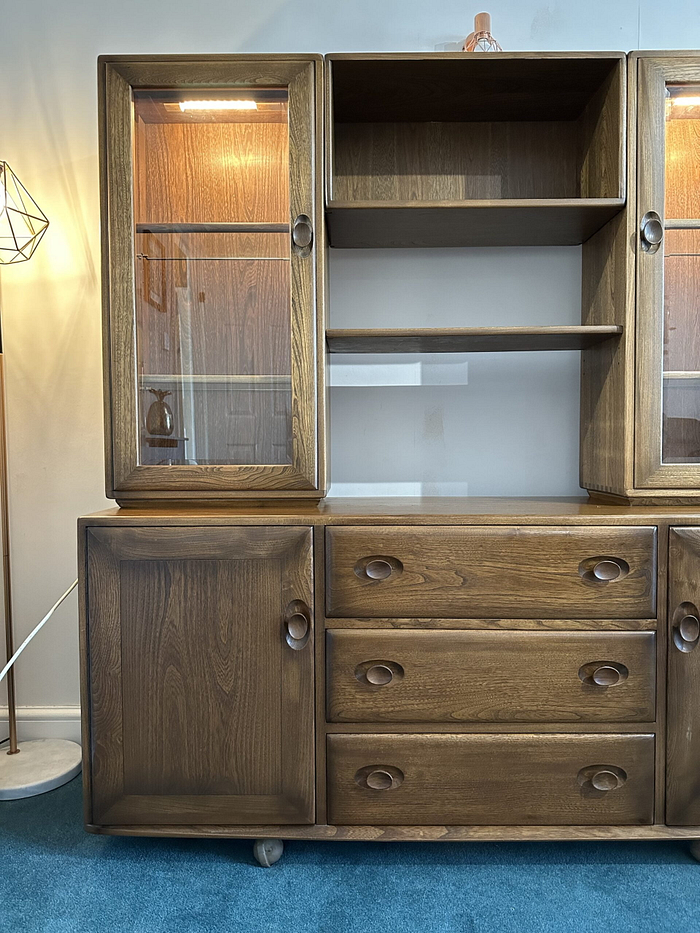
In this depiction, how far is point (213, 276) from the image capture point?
4.75 feet

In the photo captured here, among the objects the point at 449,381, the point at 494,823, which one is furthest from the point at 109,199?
the point at 494,823

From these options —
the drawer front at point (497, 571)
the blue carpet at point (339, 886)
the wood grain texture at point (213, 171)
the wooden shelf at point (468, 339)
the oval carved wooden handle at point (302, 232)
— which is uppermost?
the wood grain texture at point (213, 171)

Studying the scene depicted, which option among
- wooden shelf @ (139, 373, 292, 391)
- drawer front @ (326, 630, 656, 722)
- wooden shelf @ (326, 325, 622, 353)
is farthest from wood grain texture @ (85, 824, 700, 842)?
wooden shelf @ (326, 325, 622, 353)

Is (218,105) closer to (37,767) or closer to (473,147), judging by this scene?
(473,147)

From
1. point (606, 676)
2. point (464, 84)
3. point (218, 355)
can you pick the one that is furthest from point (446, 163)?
point (606, 676)

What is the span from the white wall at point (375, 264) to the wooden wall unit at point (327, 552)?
32cm

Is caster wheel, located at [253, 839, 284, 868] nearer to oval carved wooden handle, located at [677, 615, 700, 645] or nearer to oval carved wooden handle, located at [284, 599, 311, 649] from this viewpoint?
oval carved wooden handle, located at [284, 599, 311, 649]

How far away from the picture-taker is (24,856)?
4.70ft

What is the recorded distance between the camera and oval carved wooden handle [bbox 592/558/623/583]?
134cm

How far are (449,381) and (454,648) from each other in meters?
0.76

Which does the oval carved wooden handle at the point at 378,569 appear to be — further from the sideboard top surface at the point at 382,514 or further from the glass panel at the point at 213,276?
the glass panel at the point at 213,276

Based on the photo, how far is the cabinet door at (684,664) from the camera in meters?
1.34

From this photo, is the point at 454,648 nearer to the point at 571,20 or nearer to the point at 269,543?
the point at 269,543

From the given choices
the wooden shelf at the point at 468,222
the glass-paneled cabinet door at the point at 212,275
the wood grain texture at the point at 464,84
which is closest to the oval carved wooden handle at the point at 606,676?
the glass-paneled cabinet door at the point at 212,275
